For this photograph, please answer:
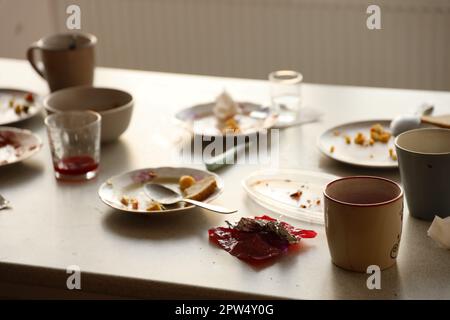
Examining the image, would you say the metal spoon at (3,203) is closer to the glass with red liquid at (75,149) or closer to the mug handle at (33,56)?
the glass with red liquid at (75,149)

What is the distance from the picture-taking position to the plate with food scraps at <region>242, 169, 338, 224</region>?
1.14 meters

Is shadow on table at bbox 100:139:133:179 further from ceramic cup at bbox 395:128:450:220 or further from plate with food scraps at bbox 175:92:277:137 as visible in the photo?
ceramic cup at bbox 395:128:450:220

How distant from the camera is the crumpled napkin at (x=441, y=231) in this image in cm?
102

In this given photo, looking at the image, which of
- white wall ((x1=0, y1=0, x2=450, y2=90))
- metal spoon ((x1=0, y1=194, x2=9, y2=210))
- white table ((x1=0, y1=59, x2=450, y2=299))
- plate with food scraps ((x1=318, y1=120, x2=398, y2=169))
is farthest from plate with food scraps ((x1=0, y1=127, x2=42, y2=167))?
white wall ((x1=0, y1=0, x2=450, y2=90))

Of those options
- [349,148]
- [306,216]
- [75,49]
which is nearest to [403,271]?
[306,216]

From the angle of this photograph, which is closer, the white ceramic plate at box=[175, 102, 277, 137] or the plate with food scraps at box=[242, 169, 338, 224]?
the plate with food scraps at box=[242, 169, 338, 224]

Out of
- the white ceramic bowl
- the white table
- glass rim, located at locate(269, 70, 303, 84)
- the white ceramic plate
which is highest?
glass rim, located at locate(269, 70, 303, 84)

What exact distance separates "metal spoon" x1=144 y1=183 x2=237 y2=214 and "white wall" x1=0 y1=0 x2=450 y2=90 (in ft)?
5.96

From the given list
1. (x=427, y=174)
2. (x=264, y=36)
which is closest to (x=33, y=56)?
(x=427, y=174)

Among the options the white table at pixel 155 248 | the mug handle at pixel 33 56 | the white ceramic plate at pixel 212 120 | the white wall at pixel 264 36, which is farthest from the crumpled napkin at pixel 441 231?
the white wall at pixel 264 36

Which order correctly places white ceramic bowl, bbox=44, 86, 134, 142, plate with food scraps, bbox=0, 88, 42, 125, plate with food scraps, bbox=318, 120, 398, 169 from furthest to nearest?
1. plate with food scraps, bbox=0, 88, 42, 125
2. white ceramic bowl, bbox=44, 86, 134, 142
3. plate with food scraps, bbox=318, 120, 398, 169

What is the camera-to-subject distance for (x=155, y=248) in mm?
1059

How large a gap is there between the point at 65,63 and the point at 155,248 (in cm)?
68

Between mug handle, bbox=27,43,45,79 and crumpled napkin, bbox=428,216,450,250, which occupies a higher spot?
mug handle, bbox=27,43,45,79
